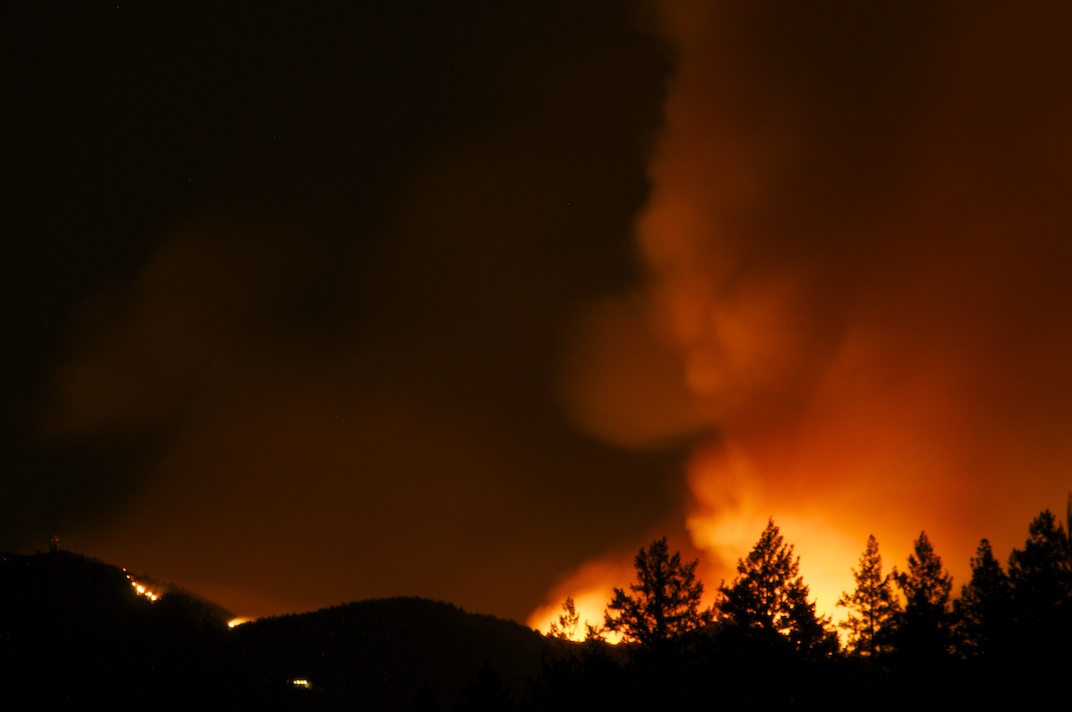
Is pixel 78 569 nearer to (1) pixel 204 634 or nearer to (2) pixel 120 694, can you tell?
(1) pixel 204 634

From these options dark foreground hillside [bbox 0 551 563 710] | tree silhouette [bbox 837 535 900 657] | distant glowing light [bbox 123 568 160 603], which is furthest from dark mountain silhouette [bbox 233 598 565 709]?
tree silhouette [bbox 837 535 900 657]

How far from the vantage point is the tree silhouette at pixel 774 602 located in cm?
2984

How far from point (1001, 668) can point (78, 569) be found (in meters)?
108

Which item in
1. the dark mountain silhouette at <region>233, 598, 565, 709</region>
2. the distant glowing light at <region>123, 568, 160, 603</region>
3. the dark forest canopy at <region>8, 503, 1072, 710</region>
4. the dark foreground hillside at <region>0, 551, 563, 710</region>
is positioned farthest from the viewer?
the dark mountain silhouette at <region>233, 598, 565, 709</region>

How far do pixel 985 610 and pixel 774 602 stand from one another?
322 inches

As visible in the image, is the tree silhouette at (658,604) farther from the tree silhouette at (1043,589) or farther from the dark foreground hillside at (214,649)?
the dark foreground hillside at (214,649)

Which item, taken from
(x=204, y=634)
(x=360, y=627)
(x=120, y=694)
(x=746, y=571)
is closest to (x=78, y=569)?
(x=204, y=634)

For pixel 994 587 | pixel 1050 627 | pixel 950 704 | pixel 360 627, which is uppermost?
pixel 360 627

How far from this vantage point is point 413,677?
10994cm

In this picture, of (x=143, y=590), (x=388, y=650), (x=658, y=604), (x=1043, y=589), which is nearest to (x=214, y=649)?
(x=143, y=590)

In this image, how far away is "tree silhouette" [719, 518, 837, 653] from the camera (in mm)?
29836

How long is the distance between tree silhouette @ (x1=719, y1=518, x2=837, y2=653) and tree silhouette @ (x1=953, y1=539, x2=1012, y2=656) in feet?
18.0

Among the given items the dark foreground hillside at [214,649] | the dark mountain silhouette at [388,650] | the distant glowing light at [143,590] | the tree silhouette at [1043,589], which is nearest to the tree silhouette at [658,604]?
the tree silhouette at [1043,589]

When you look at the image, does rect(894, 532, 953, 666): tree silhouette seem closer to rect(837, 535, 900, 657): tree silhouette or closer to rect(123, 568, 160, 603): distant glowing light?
rect(837, 535, 900, 657): tree silhouette
